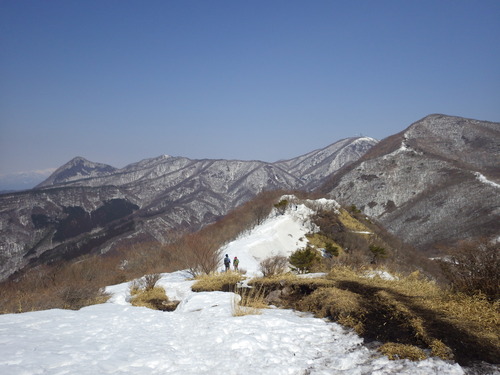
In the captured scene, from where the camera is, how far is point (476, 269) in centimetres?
600

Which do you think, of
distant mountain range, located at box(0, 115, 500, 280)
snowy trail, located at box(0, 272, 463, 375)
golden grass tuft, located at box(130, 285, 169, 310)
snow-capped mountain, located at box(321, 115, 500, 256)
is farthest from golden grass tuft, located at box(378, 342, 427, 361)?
snow-capped mountain, located at box(321, 115, 500, 256)

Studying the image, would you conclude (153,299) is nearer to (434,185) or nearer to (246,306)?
(246,306)

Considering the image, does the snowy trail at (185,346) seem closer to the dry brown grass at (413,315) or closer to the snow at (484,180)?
the dry brown grass at (413,315)

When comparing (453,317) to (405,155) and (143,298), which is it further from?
(405,155)

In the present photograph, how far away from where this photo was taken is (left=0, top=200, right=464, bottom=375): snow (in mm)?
4219

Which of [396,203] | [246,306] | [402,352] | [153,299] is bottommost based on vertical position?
[396,203]

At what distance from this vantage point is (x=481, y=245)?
660cm

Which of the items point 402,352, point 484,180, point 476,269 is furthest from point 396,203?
point 402,352

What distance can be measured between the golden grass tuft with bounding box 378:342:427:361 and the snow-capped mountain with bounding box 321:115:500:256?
45.2 meters

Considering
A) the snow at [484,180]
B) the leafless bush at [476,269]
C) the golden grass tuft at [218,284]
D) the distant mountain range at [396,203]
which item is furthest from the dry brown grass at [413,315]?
the snow at [484,180]

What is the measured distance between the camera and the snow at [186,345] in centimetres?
422

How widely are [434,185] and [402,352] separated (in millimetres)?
83788

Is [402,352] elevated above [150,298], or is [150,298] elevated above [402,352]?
[402,352]

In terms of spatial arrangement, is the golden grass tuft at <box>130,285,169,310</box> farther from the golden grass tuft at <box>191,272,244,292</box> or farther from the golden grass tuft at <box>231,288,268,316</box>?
the golden grass tuft at <box>231,288,268,316</box>
